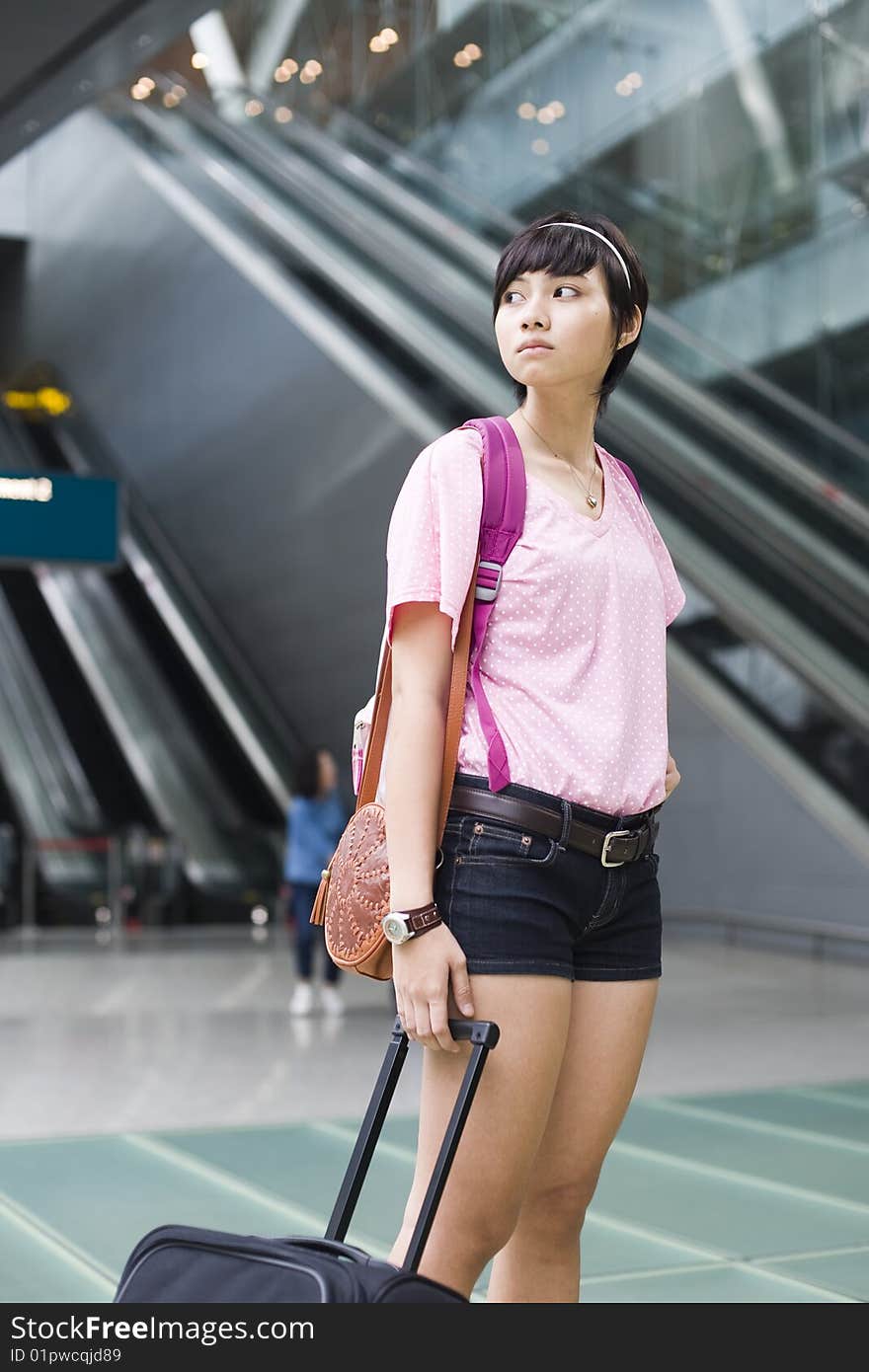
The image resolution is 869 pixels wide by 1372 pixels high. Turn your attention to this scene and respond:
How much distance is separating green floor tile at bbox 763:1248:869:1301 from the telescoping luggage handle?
84.2 inches

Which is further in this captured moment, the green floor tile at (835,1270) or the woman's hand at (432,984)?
the green floor tile at (835,1270)

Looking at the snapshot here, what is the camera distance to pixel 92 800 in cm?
1549

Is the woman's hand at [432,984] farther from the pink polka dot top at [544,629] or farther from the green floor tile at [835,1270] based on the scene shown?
the green floor tile at [835,1270]

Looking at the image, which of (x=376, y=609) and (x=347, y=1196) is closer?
(x=347, y=1196)

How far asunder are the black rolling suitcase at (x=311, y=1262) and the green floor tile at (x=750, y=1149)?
3108 millimetres

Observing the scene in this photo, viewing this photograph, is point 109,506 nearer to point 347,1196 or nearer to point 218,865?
point 218,865

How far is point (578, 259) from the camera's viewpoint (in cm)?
209

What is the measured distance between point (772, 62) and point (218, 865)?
336 inches

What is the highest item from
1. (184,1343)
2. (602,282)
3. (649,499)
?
(649,499)

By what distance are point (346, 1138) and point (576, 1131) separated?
3.48m

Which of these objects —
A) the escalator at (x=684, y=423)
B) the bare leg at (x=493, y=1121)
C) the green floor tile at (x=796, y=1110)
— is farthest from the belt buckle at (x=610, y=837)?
the escalator at (x=684, y=423)

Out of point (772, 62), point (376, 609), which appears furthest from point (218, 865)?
point (772, 62)

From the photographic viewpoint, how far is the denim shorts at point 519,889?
194 centimetres

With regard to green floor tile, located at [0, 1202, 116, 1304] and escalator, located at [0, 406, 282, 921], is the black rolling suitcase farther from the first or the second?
escalator, located at [0, 406, 282, 921]
